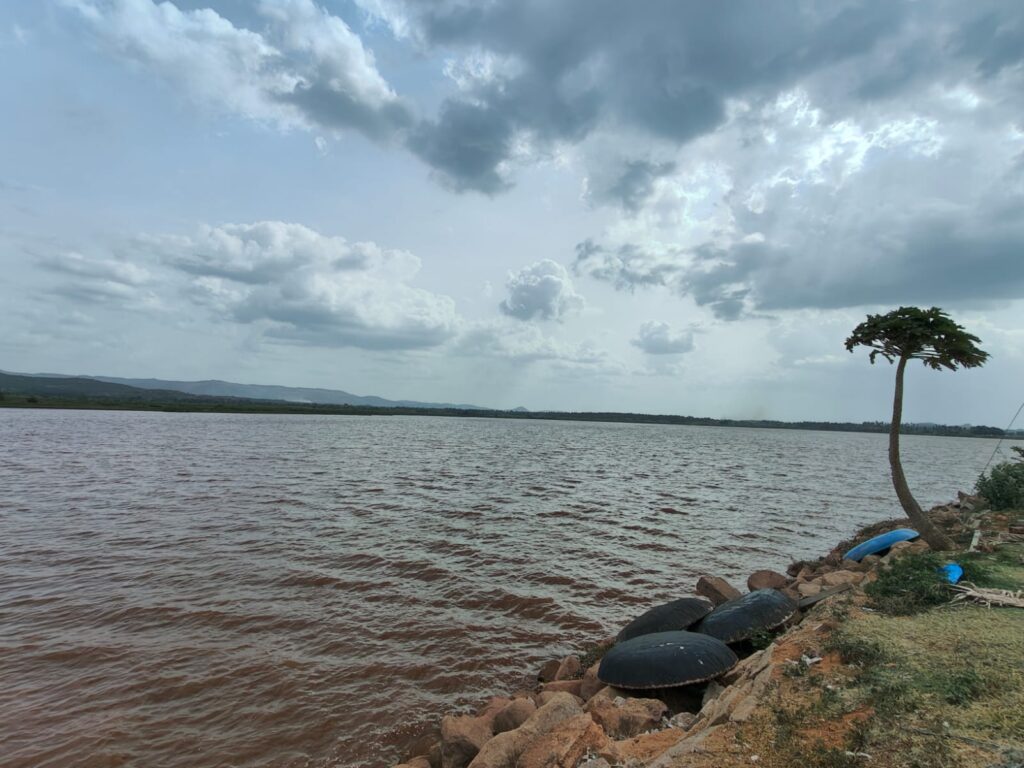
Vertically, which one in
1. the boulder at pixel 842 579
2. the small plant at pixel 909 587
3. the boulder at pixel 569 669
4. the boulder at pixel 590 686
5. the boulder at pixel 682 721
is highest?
the small plant at pixel 909 587

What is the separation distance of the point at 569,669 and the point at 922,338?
453 inches

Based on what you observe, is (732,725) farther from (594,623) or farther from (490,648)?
(594,623)

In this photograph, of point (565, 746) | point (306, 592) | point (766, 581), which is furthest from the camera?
point (306, 592)

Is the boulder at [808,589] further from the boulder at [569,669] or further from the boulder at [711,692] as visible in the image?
the boulder at [569,669]

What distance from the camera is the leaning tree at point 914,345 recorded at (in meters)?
12.0

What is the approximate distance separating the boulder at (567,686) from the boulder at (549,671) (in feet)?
2.85

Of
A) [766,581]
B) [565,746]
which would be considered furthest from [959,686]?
[766,581]

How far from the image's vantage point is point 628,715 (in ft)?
20.7

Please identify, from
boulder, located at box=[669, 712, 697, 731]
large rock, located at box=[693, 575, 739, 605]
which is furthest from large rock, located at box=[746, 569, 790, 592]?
boulder, located at box=[669, 712, 697, 731]

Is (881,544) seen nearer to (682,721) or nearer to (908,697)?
(908,697)

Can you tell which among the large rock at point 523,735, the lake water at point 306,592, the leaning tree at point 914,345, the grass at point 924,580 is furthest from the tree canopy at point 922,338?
the large rock at point 523,735

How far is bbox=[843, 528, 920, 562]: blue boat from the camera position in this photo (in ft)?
49.1

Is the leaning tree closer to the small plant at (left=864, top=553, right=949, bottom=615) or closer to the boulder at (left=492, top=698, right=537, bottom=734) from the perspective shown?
the small plant at (left=864, top=553, right=949, bottom=615)

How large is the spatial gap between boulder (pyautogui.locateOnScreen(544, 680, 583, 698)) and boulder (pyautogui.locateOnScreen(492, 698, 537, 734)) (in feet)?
4.29
